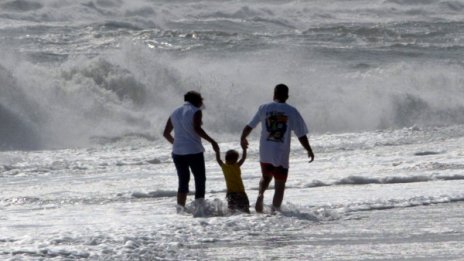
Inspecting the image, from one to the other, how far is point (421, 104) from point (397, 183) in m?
10.9

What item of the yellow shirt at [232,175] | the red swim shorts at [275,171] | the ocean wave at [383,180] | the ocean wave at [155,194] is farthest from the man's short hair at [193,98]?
the ocean wave at [383,180]

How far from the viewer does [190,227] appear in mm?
10125

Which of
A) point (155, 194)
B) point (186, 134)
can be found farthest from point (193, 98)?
point (155, 194)

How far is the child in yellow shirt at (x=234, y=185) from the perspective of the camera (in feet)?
36.2

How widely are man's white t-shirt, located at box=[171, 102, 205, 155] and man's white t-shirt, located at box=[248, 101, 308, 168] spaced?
0.67 m

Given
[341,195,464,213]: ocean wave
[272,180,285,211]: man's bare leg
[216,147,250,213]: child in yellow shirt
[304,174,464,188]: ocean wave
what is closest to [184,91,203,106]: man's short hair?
[216,147,250,213]: child in yellow shirt

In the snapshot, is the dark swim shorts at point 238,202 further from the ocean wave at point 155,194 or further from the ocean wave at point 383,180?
the ocean wave at point 383,180

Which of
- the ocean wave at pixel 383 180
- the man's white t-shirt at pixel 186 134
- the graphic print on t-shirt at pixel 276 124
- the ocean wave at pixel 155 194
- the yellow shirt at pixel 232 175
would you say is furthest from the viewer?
the ocean wave at pixel 383 180

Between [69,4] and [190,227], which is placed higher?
[69,4]

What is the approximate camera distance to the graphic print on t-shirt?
11.0m

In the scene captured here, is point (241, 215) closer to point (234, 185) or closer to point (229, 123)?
point (234, 185)

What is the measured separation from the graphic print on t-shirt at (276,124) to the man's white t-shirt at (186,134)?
721 millimetres

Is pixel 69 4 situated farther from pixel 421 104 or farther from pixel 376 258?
pixel 376 258

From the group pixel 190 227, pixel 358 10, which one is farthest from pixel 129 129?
pixel 358 10
